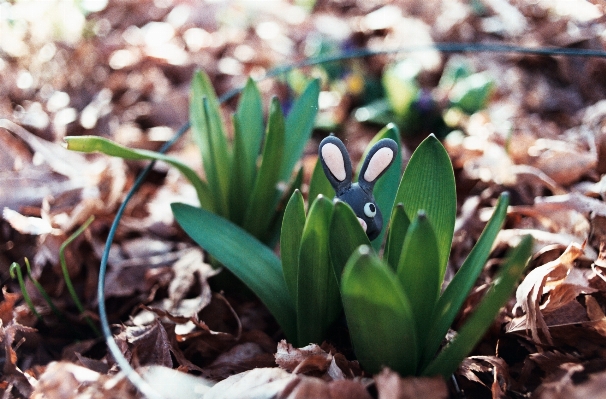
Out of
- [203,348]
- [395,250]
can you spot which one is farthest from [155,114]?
[395,250]

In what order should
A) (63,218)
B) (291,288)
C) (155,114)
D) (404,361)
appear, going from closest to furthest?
(404,361), (291,288), (63,218), (155,114)

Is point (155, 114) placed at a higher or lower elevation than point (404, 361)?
higher

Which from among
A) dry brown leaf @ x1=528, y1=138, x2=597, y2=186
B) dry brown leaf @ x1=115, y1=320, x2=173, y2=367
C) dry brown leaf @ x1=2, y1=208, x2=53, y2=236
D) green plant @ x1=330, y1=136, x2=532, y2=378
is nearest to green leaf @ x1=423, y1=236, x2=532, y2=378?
green plant @ x1=330, y1=136, x2=532, y2=378

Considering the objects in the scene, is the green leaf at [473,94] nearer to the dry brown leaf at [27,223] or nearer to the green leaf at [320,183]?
the green leaf at [320,183]

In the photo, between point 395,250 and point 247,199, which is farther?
point 247,199

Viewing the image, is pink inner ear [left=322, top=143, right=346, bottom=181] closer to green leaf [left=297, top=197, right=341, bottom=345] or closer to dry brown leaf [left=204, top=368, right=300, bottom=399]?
green leaf [left=297, top=197, right=341, bottom=345]

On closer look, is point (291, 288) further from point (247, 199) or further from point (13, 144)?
point (13, 144)

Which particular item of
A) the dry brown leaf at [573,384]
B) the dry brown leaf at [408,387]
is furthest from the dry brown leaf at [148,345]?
the dry brown leaf at [573,384]
